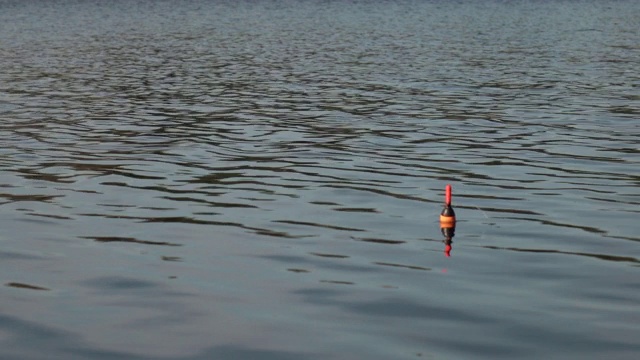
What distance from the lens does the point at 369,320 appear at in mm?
12234

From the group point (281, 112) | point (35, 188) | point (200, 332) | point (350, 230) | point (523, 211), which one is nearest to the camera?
point (200, 332)

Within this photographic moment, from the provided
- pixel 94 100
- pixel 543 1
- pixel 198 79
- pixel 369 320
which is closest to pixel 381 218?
pixel 369 320

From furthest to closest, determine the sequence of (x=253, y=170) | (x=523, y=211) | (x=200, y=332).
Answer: (x=253, y=170) < (x=523, y=211) < (x=200, y=332)

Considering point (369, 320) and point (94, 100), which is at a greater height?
point (369, 320)

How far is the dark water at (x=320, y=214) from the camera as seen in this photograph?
11953 mm

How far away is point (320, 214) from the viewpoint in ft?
58.8

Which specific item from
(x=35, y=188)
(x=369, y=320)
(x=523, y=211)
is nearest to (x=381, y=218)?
(x=523, y=211)

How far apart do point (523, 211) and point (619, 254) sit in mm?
2889

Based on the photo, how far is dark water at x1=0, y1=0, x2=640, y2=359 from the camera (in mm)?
11953

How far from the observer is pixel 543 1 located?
12681cm

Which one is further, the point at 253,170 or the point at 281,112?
the point at 281,112

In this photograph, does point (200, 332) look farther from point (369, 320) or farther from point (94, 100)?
point (94, 100)

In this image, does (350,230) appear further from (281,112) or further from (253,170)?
Answer: (281,112)

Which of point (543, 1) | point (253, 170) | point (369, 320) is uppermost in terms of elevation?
point (369, 320)
